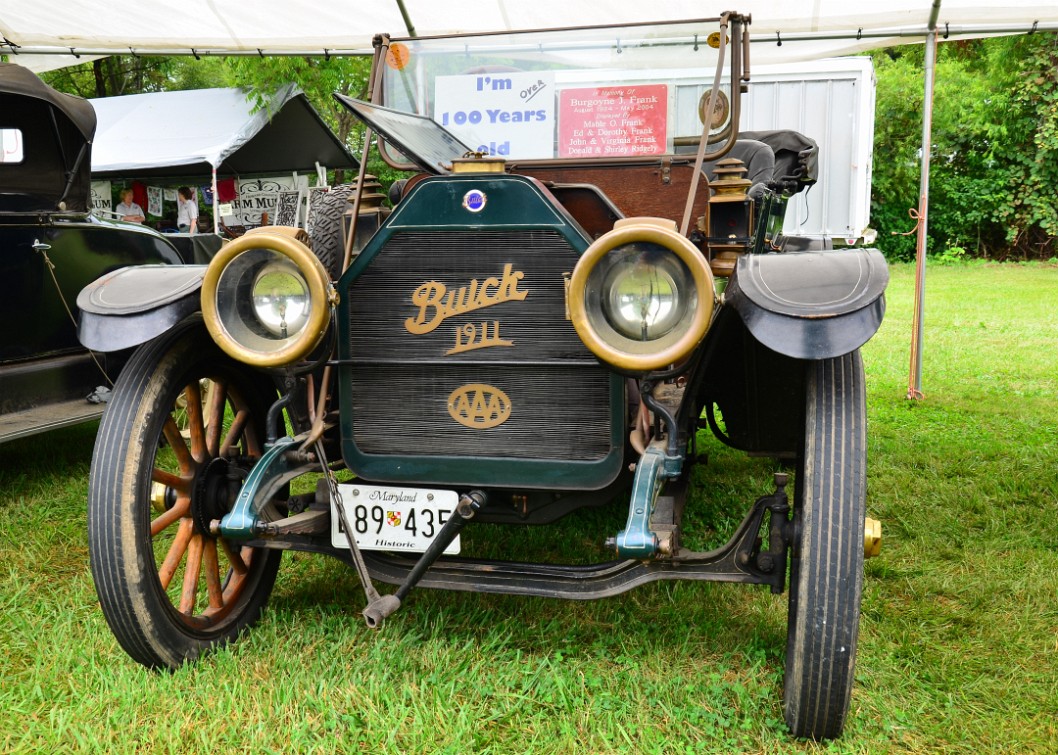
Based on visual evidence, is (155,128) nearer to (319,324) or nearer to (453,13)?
(453,13)

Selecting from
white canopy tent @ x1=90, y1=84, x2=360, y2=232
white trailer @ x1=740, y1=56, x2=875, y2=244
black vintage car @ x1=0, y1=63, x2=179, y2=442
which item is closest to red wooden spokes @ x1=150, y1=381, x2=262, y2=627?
black vintage car @ x1=0, y1=63, x2=179, y2=442

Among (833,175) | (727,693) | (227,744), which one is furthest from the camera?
(833,175)

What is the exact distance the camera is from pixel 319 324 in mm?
2215

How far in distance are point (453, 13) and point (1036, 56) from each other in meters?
16.6

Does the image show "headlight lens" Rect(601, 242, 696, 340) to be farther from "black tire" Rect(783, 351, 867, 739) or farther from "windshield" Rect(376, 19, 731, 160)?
"windshield" Rect(376, 19, 731, 160)

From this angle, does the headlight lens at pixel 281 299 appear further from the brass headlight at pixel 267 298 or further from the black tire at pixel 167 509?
the black tire at pixel 167 509

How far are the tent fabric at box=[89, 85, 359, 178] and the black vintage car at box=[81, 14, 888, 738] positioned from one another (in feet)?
32.8

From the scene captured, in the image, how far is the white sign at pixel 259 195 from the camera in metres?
14.0

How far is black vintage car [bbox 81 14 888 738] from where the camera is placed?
2098 mm

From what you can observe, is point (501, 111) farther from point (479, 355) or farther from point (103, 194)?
point (103, 194)

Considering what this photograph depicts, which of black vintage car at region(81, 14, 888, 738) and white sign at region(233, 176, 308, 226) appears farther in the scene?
white sign at region(233, 176, 308, 226)

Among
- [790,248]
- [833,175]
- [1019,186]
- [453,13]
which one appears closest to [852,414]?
[790,248]

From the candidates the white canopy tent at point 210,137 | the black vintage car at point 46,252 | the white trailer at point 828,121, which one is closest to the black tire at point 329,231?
the black vintage car at point 46,252

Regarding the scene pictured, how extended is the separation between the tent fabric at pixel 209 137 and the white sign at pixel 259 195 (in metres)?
0.16
